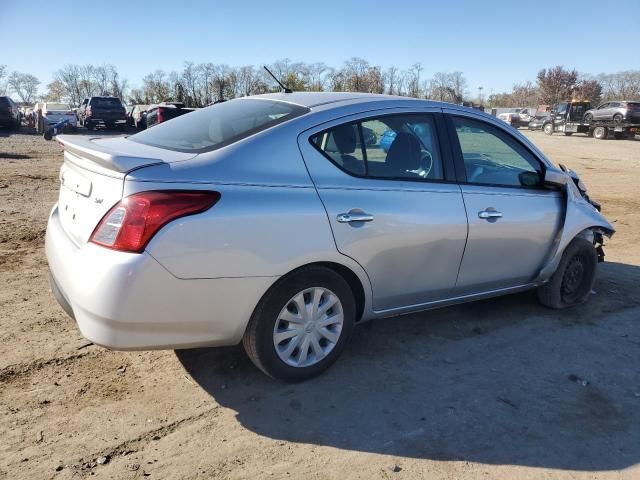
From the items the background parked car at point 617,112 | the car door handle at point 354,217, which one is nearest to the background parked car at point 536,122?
the background parked car at point 617,112

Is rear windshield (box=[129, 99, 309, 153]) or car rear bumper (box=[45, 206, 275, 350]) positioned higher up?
rear windshield (box=[129, 99, 309, 153])

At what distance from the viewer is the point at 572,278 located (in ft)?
15.2

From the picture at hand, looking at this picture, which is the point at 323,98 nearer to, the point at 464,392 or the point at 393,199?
the point at 393,199

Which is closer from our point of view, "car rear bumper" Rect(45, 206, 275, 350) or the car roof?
"car rear bumper" Rect(45, 206, 275, 350)

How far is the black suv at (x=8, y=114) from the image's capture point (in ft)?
89.0

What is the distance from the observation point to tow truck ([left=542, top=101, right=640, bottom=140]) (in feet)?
103

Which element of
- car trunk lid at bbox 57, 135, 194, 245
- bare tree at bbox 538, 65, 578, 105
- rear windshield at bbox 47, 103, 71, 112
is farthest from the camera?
bare tree at bbox 538, 65, 578, 105

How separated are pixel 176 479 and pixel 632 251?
6342mm

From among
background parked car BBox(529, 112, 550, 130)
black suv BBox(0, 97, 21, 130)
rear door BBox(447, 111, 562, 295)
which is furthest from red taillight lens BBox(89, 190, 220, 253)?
background parked car BBox(529, 112, 550, 130)

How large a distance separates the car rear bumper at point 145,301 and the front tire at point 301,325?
121mm

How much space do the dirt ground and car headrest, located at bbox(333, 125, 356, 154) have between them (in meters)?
1.40

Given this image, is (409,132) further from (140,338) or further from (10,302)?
(10,302)

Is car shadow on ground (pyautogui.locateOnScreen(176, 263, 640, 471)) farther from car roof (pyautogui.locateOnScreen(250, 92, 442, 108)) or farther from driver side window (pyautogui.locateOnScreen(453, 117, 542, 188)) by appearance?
car roof (pyautogui.locateOnScreen(250, 92, 442, 108))

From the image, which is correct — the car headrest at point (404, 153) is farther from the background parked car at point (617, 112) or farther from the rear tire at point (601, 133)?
the rear tire at point (601, 133)
